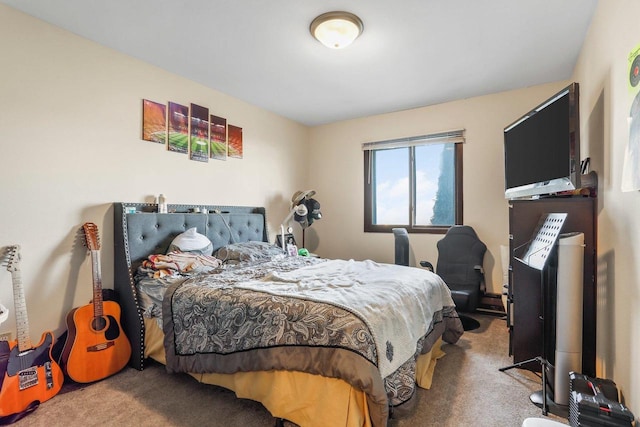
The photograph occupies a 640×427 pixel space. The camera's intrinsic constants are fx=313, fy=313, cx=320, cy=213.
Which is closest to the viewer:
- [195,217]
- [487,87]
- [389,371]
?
[389,371]

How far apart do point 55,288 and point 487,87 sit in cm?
432

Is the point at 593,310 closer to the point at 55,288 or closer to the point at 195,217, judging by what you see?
the point at 195,217

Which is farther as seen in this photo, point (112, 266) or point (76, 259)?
point (112, 266)

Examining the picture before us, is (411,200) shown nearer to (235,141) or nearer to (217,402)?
(235,141)

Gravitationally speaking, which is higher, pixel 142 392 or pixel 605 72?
pixel 605 72

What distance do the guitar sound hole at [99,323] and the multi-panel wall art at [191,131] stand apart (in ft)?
5.01

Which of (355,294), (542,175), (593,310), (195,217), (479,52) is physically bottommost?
(593,310)

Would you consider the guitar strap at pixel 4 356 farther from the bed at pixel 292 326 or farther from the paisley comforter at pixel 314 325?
the paisley comforter at pixel 314 325

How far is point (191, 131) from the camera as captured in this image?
10.4ft

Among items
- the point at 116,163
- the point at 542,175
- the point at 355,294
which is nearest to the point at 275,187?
the point at 116,163

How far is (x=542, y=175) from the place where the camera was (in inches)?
81.4

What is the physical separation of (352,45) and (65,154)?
7.70 ft

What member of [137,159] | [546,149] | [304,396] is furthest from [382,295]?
[137,159]

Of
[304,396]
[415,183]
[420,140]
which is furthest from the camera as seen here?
[415,183]
